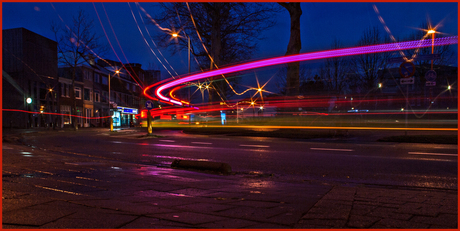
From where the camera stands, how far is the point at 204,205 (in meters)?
3.91

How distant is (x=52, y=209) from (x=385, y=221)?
394 cm

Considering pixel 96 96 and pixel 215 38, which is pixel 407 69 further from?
pixel 96 96

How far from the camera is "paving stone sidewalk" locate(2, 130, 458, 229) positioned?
3197 mm

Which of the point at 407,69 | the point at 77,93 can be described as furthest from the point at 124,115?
the point at 407,69

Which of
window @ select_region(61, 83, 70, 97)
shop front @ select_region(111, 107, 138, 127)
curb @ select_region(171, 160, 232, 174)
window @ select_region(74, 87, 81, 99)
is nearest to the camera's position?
curb @ select_region(171, 160, 232, 174)

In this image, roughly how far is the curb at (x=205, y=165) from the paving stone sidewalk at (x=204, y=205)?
1.40m

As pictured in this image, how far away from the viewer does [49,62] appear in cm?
4153

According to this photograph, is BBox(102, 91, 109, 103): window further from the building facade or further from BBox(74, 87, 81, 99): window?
the building facade

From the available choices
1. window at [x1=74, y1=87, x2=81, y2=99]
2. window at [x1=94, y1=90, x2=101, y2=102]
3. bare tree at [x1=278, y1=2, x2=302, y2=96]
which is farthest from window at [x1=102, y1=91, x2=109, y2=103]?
bare tree at [x1=278, y1=2, x2=302, y2=96]

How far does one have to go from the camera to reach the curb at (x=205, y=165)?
710 cm

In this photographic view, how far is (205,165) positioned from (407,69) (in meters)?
13.4

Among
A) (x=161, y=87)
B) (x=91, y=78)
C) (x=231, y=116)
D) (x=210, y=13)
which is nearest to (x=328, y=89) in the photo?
(x=231, y=116)

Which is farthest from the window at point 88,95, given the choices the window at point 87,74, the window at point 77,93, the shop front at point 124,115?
the shop front at point 124,115

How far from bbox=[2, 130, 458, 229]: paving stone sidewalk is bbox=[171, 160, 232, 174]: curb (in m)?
1.40
